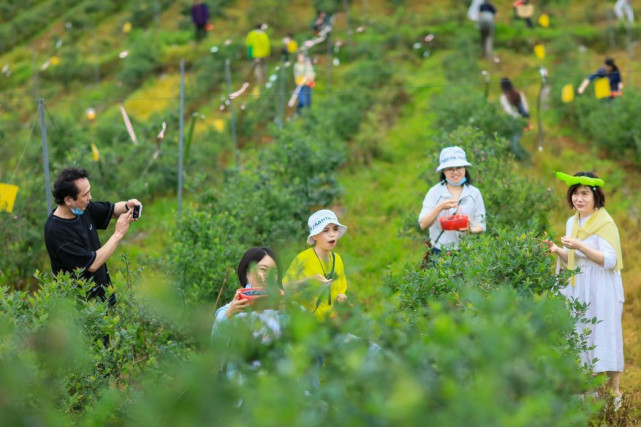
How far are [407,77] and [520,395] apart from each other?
49.3 ft

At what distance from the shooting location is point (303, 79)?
11836mm

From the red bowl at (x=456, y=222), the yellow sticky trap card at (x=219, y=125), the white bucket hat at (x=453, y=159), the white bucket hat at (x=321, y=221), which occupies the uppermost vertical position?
the white bucket hat at (x=321, y=221)

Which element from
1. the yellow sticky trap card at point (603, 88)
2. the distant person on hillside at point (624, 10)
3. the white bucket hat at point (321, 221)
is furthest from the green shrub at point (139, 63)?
the white bucket hat at point (321, 221)

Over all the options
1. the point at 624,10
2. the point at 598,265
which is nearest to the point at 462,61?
the point at 624,10

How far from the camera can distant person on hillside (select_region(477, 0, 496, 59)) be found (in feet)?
55.7

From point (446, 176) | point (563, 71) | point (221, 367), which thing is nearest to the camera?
point (221, 367)

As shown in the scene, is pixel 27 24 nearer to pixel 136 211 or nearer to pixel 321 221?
pixel 136 211

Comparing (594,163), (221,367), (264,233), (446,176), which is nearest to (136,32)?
(594,163)

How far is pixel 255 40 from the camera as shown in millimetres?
11281

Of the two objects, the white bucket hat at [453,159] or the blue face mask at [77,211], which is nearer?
the blue face mask at [77,211]

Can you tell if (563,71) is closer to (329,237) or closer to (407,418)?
(329,237)

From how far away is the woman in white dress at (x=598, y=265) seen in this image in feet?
14.4

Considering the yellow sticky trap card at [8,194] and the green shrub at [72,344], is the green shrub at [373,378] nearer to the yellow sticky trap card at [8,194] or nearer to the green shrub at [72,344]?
the green shrub at [72,344]

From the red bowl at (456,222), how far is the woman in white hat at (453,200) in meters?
0.06
